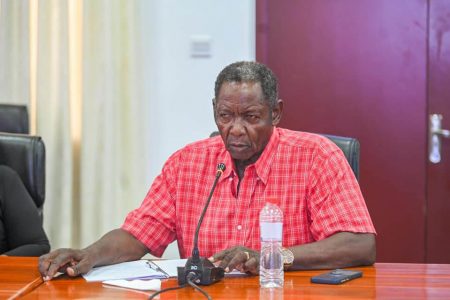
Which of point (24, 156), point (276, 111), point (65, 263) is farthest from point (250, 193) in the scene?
point (24, 156)

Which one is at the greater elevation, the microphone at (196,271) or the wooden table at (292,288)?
the microphone at (196,271)

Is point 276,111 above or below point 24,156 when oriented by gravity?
above

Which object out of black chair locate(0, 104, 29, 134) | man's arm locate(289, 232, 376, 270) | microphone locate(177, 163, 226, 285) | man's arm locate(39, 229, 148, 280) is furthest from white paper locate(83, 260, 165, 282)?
black chair locate(0, 104, 29, 134)

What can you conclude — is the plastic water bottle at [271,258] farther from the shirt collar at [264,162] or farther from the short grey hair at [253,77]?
the short grey hair at [253,77]

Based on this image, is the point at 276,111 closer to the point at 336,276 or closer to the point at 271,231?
the point at 271,231

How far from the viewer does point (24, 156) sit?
2.85 metres

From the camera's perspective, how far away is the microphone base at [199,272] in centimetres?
177

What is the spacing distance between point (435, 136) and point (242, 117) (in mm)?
1932

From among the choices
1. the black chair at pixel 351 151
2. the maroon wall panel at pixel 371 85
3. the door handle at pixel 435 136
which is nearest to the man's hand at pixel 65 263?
the black chair at pixel 351 151

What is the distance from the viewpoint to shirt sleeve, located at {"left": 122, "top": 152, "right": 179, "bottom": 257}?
7.47ft

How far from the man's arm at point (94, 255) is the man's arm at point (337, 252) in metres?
0.51

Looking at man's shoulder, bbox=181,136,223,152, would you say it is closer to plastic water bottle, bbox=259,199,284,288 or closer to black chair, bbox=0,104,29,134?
plastic water bottle, bbox=259,199,284,288

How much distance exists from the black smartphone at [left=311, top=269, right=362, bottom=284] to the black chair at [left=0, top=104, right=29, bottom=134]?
1.64m

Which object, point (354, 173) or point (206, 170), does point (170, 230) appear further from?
point (354, 173)
